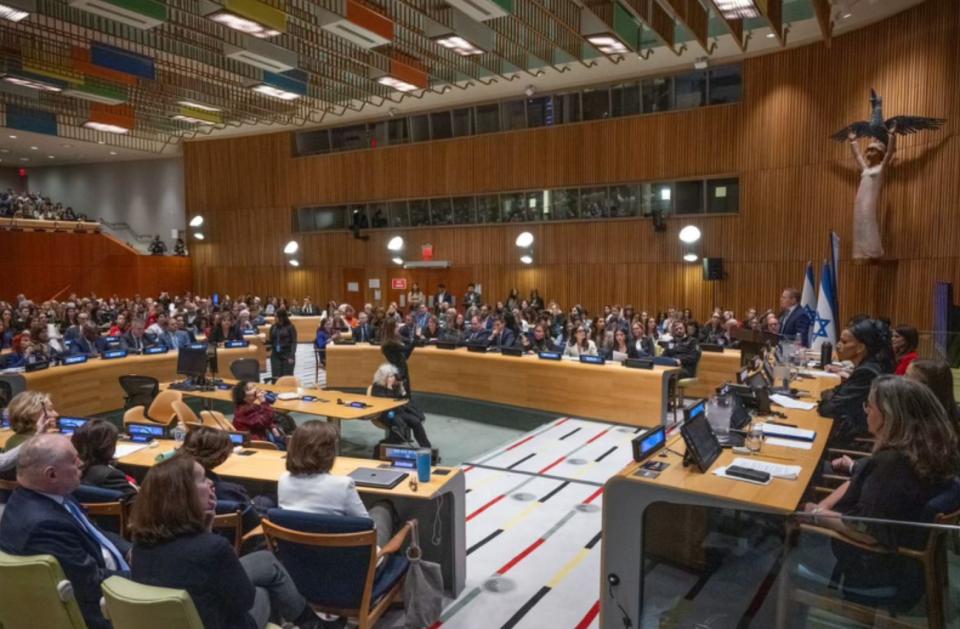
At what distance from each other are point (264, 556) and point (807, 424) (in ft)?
12.6

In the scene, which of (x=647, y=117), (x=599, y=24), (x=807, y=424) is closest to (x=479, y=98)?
(x=647, y=117)

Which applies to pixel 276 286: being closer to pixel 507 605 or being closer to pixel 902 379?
pixel 507 605

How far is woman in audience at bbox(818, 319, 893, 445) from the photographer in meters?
4.69

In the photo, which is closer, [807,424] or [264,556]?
[264,556]

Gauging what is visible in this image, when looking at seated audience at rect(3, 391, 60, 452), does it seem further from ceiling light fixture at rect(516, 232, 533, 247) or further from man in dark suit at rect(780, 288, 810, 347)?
ceiling light fixture at rect(516, 232, 533, 247)

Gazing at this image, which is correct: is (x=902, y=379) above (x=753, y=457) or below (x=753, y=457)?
above

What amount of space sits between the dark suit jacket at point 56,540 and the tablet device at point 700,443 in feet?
9.82

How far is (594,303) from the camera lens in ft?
54.6

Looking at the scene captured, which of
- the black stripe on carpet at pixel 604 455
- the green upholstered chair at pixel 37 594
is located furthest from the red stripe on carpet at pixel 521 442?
the green upholstered chair at pixel 37 594

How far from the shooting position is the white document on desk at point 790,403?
528 centimetres

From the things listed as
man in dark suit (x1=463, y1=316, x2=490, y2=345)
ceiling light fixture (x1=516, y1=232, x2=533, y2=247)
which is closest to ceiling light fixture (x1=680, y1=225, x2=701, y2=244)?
ceiling light fixture (x1=516, y1=232, x2=533, y2=247)

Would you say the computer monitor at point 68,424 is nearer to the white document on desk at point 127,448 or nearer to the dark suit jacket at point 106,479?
the white document on desk at point 127,448

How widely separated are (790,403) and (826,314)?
17.1 feet

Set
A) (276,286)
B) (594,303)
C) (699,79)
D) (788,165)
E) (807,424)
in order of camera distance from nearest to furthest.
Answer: (807,424) < (788,165) < (699,79) < (594,303) < (276,286)
